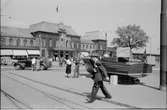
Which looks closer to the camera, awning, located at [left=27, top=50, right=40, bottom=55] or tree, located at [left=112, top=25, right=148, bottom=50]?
awning, located at [left=27, top=50, right=40, bottom=55]

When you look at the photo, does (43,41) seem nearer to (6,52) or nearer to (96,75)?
(6,52)

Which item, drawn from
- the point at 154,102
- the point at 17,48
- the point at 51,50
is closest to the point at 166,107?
the point at 154,102

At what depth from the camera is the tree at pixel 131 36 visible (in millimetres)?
74900

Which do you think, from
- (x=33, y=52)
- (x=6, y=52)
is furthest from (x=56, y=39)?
(x=6, y=52)

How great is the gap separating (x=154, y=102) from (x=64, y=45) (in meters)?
68.7

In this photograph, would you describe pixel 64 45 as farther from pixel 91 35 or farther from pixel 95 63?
pixel 95 63

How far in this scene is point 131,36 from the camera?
75.2 metres

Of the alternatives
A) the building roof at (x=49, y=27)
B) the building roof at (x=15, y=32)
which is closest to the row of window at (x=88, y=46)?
the building roof at (x=49, y=27)

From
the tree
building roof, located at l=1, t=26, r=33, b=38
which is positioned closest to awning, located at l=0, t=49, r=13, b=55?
building roof, located at l=1, t=26, r=33, b=38

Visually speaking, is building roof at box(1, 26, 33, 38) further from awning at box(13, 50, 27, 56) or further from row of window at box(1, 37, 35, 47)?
awning at box(13, 50, 27, 56)

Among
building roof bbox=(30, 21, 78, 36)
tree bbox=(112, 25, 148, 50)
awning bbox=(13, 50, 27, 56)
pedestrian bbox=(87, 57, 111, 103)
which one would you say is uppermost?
building roof bbox=(30, 21, 78, 36)

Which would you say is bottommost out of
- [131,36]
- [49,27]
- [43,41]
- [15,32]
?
[43,41]

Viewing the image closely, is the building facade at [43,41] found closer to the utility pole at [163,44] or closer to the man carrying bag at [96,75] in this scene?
the utility pole at [163,44]

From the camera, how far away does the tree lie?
74900 mm
